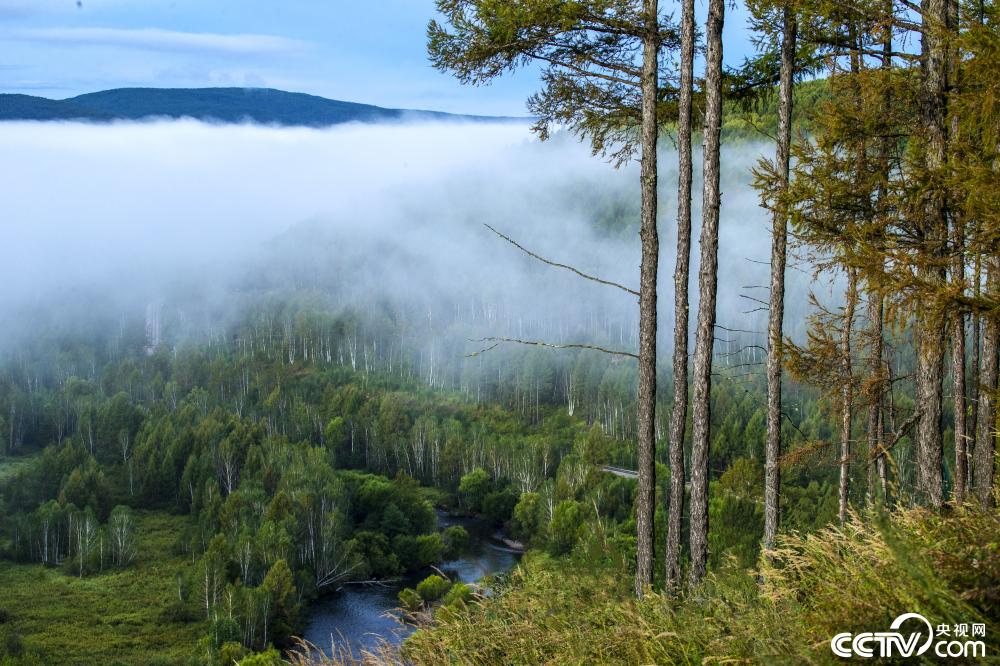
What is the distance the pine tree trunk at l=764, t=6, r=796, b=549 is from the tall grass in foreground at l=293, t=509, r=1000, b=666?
4.70 metres

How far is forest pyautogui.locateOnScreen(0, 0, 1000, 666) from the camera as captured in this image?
18.4ft

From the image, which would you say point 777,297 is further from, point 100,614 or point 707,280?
point 100,614

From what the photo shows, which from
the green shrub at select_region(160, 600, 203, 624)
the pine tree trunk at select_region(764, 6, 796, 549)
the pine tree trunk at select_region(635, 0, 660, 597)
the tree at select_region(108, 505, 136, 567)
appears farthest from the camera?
the tree at select_region(108, 505, 136, 567)

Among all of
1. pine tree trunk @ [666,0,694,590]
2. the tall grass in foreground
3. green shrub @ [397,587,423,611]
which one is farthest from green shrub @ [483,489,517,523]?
the tall grass in foreground

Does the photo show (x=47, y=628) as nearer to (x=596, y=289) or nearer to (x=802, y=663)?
(x=802, y=663)

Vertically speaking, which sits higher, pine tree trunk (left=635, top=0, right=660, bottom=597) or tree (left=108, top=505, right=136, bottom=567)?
pine tree trunk (left=635, top=0, right=660, bottom=597)

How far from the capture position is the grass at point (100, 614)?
4419 centimetres

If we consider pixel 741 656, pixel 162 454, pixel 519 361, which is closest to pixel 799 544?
pixel 741 656

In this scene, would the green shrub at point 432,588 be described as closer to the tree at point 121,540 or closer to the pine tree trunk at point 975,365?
the tree at point 121,540

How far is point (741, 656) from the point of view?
14.5 ft

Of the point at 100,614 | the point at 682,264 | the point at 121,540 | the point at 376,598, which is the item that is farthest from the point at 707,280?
the point at 121,540

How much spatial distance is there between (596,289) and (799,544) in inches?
7694

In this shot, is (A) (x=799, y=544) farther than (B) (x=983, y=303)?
No

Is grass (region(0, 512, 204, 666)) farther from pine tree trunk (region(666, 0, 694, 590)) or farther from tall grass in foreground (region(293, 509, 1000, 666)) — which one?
tall grass in foreground (region(293, 509, 1000, 666))
